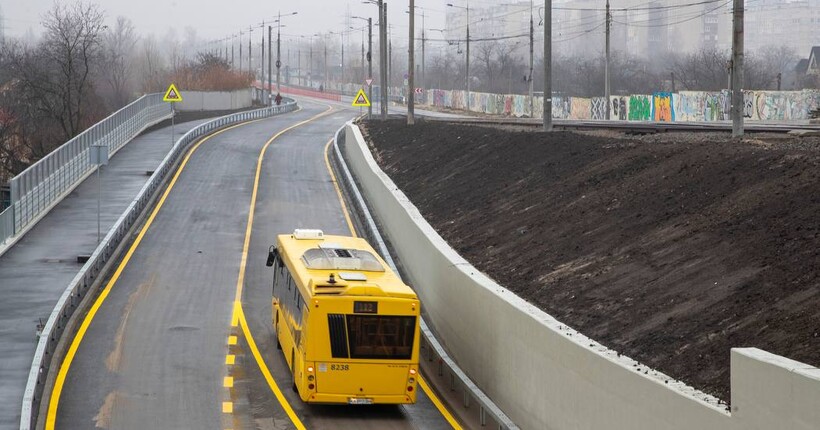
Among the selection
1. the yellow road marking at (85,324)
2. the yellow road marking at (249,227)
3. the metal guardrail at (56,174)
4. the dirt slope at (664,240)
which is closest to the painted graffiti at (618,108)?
the yellow road marking at (249,227)

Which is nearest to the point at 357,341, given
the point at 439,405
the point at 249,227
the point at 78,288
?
the point at 439,405

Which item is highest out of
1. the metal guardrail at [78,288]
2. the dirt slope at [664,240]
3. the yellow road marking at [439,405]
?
the dirt slope at [664,240]

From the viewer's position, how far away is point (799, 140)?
88.5 ft

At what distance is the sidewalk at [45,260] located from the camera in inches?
912

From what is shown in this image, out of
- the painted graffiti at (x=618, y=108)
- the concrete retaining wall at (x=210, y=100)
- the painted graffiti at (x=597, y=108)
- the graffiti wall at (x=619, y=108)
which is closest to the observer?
the graffiti wall at (x=619, y=108)

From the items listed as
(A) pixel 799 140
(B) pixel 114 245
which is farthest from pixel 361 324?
(B) pixel 114 245

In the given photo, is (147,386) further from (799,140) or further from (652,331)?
(799,140)

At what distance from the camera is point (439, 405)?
895 inches

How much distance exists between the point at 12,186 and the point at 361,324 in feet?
68.6

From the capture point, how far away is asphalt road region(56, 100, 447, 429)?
21.5m

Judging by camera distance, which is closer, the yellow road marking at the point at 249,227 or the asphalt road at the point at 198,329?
the asphalt road at the point at 198,329

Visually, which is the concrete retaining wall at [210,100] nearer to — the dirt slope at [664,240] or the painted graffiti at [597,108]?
the painted graffiti at [597,108]

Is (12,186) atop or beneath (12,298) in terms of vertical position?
atop

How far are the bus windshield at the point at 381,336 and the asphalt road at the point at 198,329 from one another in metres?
1.40
